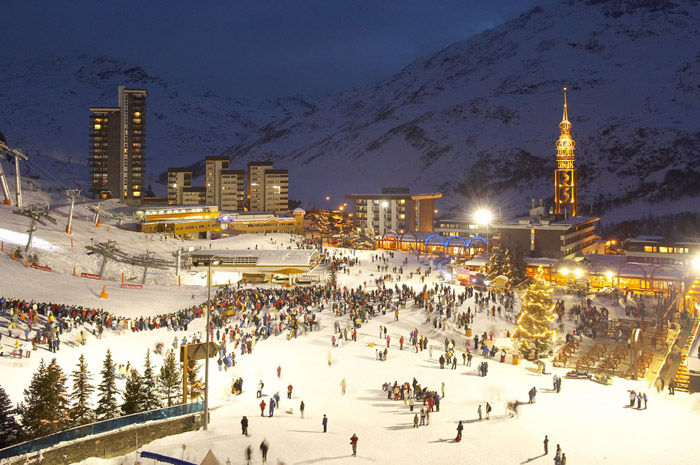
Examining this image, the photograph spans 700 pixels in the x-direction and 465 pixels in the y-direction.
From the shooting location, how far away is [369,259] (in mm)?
64188

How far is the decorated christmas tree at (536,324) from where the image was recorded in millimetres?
33812

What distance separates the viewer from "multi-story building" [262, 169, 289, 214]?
376 feet

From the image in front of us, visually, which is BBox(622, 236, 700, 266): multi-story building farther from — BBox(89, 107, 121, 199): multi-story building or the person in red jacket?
BBox(89, 107, 121, 199): multi-story building

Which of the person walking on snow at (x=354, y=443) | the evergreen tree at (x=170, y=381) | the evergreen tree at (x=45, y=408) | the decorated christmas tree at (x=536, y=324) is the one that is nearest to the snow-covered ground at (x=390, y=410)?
the person walking on snow at (x=354, y=443)

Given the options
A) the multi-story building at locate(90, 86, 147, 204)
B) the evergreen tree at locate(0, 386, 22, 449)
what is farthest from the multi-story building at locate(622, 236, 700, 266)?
the multi-story building at locate(90, 86, 147, 204)

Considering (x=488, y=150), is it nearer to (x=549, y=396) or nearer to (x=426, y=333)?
(x=426, y=333)

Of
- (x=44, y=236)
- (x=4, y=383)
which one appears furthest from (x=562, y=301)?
(x=44, y=236)

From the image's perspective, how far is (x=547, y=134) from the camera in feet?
506

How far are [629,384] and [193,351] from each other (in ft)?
69.6

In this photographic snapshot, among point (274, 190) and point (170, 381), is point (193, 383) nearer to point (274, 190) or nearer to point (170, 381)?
point (170, 381)

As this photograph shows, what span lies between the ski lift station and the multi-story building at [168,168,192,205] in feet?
203

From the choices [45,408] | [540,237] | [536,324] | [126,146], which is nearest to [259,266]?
[536,324]

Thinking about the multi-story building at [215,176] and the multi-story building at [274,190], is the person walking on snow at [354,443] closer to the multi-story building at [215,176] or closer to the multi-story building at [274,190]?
the multi-story building at [274,190]

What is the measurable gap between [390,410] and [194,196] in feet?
324
